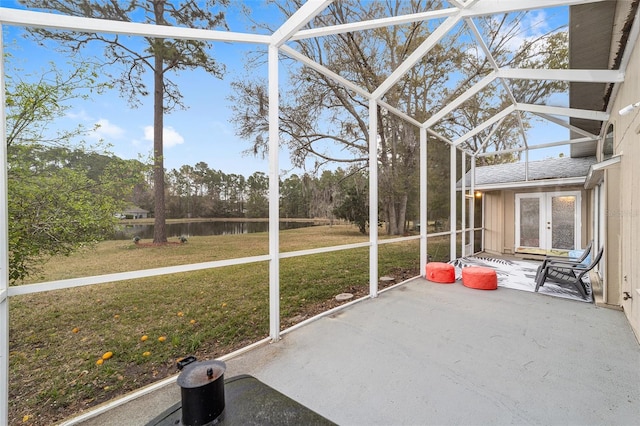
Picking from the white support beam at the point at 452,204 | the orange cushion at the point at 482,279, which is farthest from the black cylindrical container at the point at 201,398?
the white support beam at the point at 452,204

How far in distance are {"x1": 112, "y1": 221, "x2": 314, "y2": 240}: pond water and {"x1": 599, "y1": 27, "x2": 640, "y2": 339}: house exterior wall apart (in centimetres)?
444

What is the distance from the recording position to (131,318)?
3.55m

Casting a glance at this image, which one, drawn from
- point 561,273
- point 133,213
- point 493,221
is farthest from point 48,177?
point 493,221

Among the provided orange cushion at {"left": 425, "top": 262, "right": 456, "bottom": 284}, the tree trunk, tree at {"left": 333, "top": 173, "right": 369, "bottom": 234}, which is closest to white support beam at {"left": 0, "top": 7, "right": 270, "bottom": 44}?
the tree trunk

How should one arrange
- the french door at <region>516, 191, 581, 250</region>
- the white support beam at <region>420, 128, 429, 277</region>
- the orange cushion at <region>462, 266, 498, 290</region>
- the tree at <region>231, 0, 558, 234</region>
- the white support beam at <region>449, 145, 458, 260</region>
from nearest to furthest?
1. the orange cushion at <region>462, 266, 498, 290</region>
2. the white support beam at <region>420, 128, 429, 277</region>
3. the white support beam at <region>449, 145, 458, 260</region>
4. the tree at <region>231, 0, 558, 234</region>
5. the french door at <region>516, 191, 581, 250</region>

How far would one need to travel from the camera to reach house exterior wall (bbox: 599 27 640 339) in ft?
8.97

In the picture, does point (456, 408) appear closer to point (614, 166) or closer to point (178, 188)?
point (178, 188)

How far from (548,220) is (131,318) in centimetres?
1010

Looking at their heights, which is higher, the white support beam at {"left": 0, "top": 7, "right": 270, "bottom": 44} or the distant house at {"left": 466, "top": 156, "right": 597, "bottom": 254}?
the white support beam at {"left": 0, "top": 7, "right": 270, "bottom": 44}

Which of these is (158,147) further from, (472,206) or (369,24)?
(472,206)

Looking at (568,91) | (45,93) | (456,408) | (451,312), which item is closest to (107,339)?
(45,93)

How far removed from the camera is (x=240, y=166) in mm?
4492

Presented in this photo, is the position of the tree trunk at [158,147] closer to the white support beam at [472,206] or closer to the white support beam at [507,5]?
the white support beam at [507,5]

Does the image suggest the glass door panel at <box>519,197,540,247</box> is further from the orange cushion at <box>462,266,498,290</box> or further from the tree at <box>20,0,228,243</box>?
the tree at <box>20,0,228,243</box>
